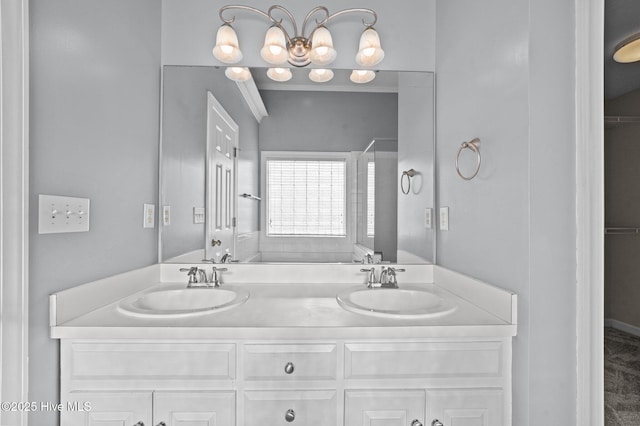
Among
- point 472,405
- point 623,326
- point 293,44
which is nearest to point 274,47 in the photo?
point 293,44

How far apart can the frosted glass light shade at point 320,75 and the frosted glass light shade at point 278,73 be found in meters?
0.11

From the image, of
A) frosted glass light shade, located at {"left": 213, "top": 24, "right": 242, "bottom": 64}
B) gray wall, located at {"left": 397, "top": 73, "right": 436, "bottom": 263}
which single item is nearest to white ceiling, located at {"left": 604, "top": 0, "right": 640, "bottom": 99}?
gray wall, located at {"left": 397, "top": 73, "right": 436, "bottom": 263}

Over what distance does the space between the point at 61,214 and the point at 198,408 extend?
2.48 feet

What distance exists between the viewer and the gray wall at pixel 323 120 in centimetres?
184

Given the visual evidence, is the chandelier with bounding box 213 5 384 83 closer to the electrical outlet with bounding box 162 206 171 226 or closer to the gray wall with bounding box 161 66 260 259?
the gray wall with bounding box 161 66 260 259

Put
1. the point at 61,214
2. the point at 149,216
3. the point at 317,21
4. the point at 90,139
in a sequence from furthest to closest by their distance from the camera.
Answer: the point at 317,21 → the point at 149,216 → the point at 90,139 → the point at 61,214

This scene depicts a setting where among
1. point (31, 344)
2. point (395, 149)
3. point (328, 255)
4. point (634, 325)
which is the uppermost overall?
point (395, 149)

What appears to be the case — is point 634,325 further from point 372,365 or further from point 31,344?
point 31,344

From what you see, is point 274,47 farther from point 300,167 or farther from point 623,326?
point 623,326

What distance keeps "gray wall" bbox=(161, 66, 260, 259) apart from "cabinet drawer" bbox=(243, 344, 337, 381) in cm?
81

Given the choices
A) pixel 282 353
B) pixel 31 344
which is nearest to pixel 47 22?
pixel 31 344

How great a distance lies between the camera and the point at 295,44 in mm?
1725

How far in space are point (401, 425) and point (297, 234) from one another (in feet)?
3.24

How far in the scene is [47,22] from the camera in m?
1.05
